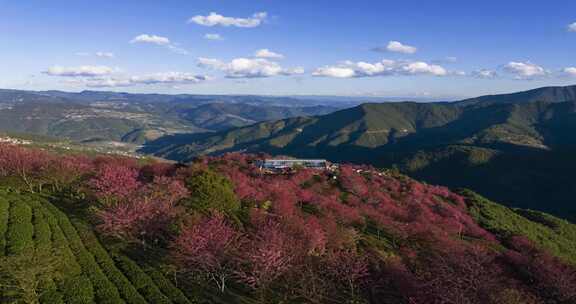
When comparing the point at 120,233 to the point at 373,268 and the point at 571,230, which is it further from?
the point at 571,230

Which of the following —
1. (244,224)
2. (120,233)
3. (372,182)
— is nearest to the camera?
(120,233)

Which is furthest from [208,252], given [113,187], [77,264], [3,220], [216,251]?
[3,220]

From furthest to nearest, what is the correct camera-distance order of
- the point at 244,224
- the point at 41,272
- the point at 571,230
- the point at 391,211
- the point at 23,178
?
the point at 571,230 → the point at 391,211 → the point at 23,178 → the point at 244,224 → the point at 41,272

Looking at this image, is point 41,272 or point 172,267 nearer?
point 41,272

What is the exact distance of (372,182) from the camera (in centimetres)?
13575

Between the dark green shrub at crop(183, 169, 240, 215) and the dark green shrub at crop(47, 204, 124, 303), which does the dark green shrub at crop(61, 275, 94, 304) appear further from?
the dark green shrub at crop(183, 169, 240, 215)

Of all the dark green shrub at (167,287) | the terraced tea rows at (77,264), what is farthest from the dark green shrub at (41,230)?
the dark green shrub at (167,287)

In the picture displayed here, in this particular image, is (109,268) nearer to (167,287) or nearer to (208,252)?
(167,287)

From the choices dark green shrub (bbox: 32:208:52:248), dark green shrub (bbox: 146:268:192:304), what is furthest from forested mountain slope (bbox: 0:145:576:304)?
dark green shrub (bbox: 32:208:52:248)

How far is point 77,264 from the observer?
47812 mm

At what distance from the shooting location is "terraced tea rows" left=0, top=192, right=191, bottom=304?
41.8m

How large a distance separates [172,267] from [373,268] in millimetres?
27194

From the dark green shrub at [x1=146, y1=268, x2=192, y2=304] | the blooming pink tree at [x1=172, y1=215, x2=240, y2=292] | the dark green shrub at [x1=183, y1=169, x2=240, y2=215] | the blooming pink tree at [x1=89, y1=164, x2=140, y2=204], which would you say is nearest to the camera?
the dark green shrub at [x1=146, y1=268, x2=192, y2=304]

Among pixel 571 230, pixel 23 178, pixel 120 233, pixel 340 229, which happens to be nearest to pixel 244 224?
pixel 340 229
